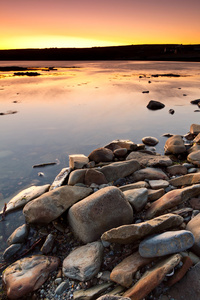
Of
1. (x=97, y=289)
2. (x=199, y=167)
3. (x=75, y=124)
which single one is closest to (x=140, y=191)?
(x=97, y=289)

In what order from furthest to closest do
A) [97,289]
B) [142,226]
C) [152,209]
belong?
[152,209] → [142,226] → [97,289]

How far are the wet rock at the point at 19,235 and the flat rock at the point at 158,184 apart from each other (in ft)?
→ 9.16

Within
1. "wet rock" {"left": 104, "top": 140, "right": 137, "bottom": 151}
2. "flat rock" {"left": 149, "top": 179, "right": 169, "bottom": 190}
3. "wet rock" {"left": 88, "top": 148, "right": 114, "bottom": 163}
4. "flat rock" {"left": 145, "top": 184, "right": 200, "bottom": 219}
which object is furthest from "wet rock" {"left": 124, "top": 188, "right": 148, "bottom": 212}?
"wet rock" {"left": 104, "top": 140, "right": 137, "bottom": 151}

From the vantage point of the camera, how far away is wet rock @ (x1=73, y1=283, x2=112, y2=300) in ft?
9.34

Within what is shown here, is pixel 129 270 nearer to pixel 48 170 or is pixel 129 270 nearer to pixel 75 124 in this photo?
pixel 48 170

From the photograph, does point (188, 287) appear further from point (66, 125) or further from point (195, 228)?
point (66, 125)

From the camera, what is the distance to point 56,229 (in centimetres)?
432

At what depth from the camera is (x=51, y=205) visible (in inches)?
175

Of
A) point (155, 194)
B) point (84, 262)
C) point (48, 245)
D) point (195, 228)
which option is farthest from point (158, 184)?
point (48, 245)

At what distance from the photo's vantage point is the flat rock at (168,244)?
2.93 meters

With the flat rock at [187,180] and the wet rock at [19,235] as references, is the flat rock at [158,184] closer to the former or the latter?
the flat rock at [187,180]

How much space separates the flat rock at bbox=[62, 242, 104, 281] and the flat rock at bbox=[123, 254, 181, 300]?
2.01ft

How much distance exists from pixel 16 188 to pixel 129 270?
4.32 m

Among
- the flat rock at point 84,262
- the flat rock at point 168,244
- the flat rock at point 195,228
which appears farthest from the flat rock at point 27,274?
the flat rock at point 195,228
